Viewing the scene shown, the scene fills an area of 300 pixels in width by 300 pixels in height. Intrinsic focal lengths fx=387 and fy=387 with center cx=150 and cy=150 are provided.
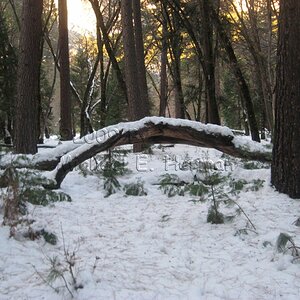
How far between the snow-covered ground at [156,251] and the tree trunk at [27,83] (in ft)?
9.89

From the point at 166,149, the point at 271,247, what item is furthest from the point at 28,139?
the point at 271,247

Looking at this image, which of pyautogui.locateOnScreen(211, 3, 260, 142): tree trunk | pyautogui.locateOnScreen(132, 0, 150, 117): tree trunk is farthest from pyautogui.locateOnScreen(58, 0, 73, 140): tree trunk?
pyautogui.locateOnScreen(211, 3, 260, 142): tree trunk

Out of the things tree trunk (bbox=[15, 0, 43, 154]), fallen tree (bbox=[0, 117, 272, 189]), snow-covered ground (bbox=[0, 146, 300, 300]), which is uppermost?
tree trunk (bbox=[15, 0, 43, 154])

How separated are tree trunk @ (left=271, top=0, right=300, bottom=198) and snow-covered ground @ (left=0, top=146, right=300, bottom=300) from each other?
13.8 inches

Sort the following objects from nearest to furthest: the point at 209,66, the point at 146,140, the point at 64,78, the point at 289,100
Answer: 1. the point at 289,100
2. the point at 146,140
3. the point at 209,66
4. the point at 64,78

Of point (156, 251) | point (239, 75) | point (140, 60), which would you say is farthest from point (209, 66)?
point (156, 251)

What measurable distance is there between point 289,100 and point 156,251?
10.4 ft

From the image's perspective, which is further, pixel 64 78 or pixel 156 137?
pixel 64 78

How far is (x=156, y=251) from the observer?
14.5 ft

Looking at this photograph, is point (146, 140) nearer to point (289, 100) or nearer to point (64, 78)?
point (289, 100)

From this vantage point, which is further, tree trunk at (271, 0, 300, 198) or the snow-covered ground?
tree trunk at (271, 0, 300, 198)

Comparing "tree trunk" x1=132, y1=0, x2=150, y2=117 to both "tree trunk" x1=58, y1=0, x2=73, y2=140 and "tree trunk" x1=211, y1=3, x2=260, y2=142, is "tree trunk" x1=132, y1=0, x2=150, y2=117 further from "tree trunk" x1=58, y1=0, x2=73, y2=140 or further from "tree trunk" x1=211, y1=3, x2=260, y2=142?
"tree trunk" x1=58, y1=0, x2=73, y2=140

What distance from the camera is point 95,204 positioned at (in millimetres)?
6301

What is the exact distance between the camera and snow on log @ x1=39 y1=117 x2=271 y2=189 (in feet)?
22.5
